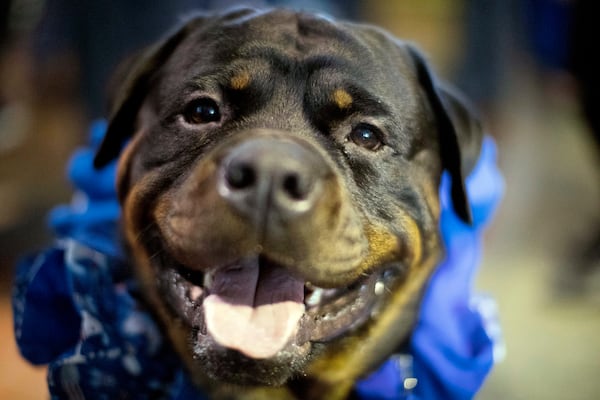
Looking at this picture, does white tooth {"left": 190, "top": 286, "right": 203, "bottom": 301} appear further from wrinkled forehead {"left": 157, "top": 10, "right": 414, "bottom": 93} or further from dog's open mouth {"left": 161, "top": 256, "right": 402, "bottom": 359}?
wrinkled forehead {"left": 157, "top": 10, "right": 414, "bottom": 93}

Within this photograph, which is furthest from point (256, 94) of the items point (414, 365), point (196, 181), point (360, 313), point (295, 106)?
point (414, 365)

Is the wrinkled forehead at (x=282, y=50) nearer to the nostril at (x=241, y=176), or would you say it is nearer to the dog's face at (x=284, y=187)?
the dog's face at (x=284, y=187)

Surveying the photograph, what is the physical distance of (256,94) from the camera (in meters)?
1.31

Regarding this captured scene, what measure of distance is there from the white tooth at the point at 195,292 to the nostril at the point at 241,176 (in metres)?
0.31

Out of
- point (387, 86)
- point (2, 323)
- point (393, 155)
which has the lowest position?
point (2, 323)

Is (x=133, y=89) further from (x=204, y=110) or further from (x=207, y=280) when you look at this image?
(x=207, y=280)

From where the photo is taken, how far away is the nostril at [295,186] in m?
1.03

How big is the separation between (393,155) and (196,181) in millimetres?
446

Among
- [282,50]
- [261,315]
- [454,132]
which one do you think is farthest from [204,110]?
[454,132]

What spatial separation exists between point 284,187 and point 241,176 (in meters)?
0.07

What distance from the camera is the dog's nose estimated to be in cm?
103

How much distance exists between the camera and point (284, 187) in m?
1.03

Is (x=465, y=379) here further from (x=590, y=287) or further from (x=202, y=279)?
(x=590, y=287)

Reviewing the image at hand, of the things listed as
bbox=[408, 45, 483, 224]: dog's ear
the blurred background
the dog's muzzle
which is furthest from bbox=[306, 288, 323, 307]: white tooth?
the blurred background
